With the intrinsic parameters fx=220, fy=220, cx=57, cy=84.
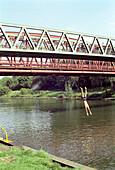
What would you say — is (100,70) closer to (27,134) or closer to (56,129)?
(56,129)

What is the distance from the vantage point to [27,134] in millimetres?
25688

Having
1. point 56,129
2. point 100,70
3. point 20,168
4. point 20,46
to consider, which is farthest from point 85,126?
point 20,46

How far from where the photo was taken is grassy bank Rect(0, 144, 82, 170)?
1042 centimetres

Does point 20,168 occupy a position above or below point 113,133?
above

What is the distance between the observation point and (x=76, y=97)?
95.9 metres

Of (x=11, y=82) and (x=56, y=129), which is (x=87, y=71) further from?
(x=11, y=82)

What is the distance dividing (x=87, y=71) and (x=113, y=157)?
1318 inches

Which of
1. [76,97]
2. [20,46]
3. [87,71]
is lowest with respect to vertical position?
[76,97]

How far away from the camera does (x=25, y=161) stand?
11219 mm

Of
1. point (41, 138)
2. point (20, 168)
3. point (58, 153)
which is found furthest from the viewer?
point (41, 138)

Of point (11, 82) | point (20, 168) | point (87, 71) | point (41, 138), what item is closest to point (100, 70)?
point (87, 71)

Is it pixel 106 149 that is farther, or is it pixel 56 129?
pixel 56 129

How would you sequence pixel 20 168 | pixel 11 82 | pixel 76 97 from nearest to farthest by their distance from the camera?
pixel 20 168 → pixel 76 97 → pixel 11 82

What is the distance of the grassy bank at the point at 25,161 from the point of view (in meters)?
10.4
